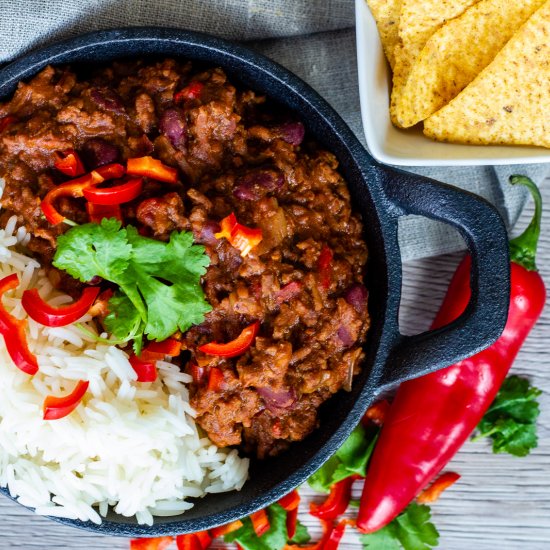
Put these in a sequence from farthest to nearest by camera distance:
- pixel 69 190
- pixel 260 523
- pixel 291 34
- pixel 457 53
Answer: pixel 260 523, pixel 291 34, pixel 457 53, pixel 69 190

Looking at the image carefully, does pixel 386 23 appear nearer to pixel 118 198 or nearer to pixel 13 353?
pixel 118 198

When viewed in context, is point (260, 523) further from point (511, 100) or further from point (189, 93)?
point (511, 100)

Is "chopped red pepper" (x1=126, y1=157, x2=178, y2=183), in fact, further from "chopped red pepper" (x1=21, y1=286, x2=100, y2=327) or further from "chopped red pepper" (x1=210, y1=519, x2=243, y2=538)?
"chopped red pepper" (x1=210, y1=519, x2=243, y2=538)

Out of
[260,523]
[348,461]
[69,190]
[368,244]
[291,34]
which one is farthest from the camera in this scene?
[348,461]

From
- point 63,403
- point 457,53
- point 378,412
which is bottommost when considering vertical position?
point 378,412

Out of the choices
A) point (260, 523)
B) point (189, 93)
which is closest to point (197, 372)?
point (189, 93)

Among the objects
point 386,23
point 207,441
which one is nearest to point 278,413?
point 207,441

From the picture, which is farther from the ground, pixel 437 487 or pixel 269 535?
pixel 437 487
